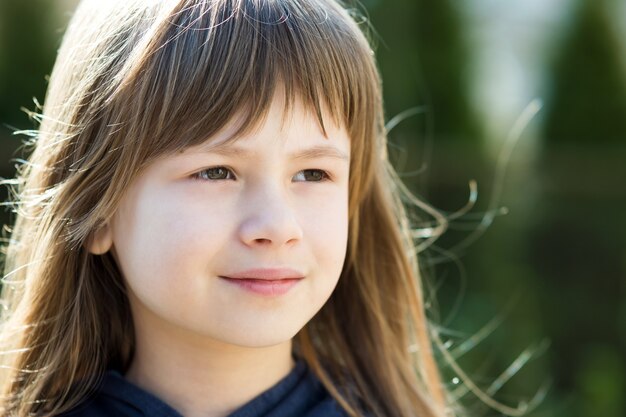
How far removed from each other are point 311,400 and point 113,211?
0.56 metres

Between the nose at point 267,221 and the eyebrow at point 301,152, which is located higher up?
the eyebrow at point 301,152

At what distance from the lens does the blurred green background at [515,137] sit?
4305 millimetres

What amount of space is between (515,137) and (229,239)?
10.4 feet

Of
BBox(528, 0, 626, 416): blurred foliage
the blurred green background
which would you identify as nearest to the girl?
the blurred green background

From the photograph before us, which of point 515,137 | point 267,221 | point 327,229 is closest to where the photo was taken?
point 267,221

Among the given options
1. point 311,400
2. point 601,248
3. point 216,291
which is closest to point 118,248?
point 216,291

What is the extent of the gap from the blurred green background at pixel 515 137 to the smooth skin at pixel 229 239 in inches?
95.7

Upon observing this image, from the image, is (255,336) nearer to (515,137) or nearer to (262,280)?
(262,280)

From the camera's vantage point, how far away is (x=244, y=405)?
1.83m

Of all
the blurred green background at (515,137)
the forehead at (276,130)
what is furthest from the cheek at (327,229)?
the blurred green background at (515,137)

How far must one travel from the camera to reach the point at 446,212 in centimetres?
447

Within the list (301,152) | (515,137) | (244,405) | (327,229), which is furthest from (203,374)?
(515,137)

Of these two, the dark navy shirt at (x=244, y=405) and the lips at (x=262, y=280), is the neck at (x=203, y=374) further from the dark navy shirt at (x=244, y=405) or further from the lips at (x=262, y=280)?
the lips at (x=262, y=280)

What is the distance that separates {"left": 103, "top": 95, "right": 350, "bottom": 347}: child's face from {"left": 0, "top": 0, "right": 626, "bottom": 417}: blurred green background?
2.47m
